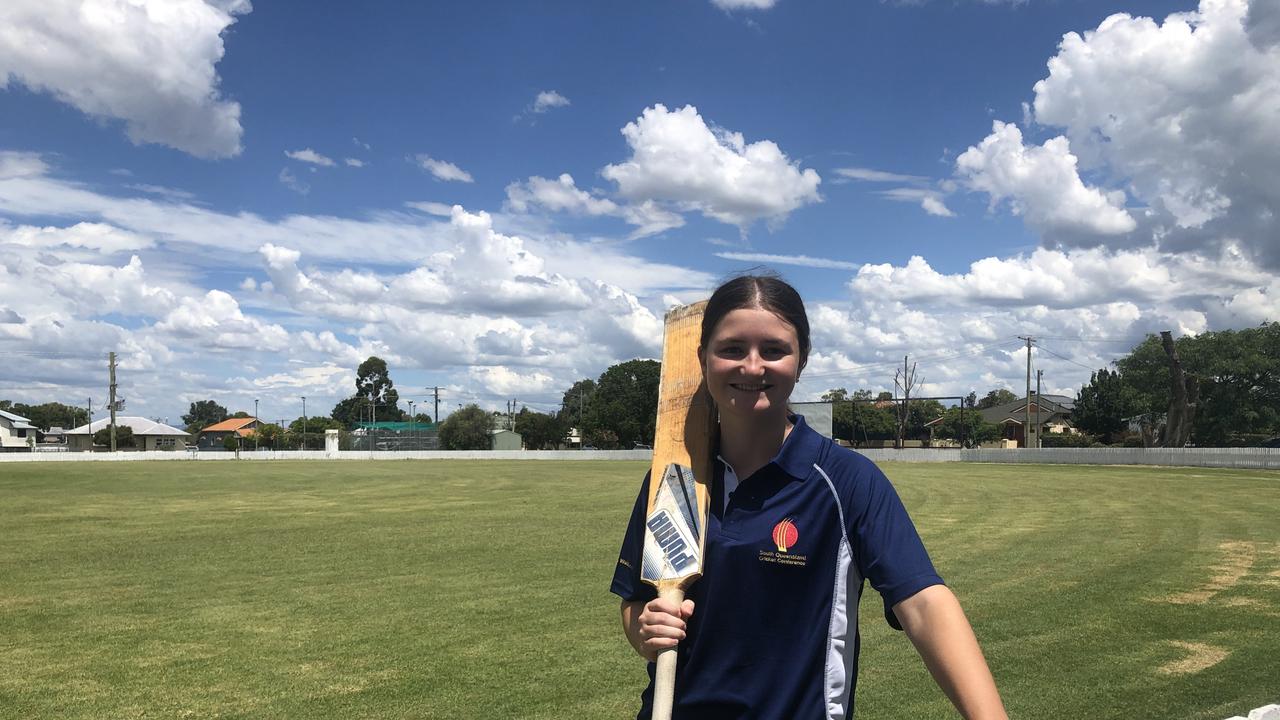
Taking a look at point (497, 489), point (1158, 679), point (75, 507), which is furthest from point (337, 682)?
point (497, 489)

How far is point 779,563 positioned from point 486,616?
24.2 feet

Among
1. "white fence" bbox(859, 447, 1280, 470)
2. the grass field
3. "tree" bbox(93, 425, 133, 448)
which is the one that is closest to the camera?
the grass field

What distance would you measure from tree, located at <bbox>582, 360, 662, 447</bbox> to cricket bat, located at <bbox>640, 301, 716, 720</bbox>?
7985cm

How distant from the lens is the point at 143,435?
110 meters

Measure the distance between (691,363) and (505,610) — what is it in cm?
734

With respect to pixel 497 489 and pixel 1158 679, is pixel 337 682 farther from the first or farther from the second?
pixel 497 489

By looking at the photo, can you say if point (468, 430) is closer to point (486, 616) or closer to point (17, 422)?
point (17, 422)

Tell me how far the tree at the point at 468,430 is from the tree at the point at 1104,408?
178ft

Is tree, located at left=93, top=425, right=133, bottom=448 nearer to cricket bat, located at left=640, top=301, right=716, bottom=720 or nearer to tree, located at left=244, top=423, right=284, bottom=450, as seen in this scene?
tree, located at left=244, top=423, right=284, bottom=450

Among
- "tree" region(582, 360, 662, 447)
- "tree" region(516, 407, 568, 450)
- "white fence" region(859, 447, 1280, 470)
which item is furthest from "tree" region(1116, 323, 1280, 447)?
"tree" region(516, 407, 568, 450)

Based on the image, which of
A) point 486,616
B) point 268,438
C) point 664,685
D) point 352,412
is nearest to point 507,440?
point 268,438

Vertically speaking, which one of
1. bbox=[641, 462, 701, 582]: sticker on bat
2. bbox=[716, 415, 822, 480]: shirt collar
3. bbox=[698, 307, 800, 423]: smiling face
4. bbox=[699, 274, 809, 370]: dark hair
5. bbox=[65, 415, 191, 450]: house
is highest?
bbox=[699, 274, 809, 370]: dark hair

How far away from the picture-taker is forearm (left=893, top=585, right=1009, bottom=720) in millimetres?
1620

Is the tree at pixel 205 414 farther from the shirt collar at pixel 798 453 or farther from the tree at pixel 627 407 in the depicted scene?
the shirt collar at pixel 798 453
